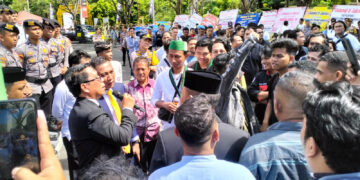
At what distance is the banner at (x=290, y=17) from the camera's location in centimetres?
1430

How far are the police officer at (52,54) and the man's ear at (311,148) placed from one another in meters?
5.41

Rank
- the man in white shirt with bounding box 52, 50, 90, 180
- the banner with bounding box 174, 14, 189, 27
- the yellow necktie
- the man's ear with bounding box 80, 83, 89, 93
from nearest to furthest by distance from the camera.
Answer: the man's ear with bounding box 80, 83, 89, 93 → the yellow necktie → the man in white shirt with bounding box 52, 50, 90, 180 → the banner with bounding box 174, 14, 189, 27

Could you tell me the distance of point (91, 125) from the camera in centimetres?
240

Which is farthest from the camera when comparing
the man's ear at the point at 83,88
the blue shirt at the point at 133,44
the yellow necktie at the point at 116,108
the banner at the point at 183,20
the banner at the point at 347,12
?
the banner at the point at 183,20

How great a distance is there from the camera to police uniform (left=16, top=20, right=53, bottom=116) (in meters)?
5.29

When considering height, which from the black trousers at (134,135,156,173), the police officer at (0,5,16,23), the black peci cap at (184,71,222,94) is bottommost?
the black trousers at (134,135,156,173)

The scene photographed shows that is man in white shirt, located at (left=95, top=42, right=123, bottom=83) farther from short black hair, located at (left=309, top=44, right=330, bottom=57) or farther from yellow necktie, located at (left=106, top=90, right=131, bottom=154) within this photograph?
short black hair, located at (left=309, top=44, right=330, bottom=57)

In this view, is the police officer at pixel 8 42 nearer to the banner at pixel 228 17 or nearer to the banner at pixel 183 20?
the banner at pixel 228 17

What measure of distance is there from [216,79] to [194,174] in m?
1.03

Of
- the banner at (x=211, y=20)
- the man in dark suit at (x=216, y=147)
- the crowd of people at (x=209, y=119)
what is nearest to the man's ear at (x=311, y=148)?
the crowd of people at (x=209, y=119)

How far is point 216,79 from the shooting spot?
2.44 meters

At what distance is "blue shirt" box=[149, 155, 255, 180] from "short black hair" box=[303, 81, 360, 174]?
42 centimetres

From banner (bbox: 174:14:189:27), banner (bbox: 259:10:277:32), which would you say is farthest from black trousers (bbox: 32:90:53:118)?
banner (bbox: 174:14:189:27)

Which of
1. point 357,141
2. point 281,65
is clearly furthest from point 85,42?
point 357,141
